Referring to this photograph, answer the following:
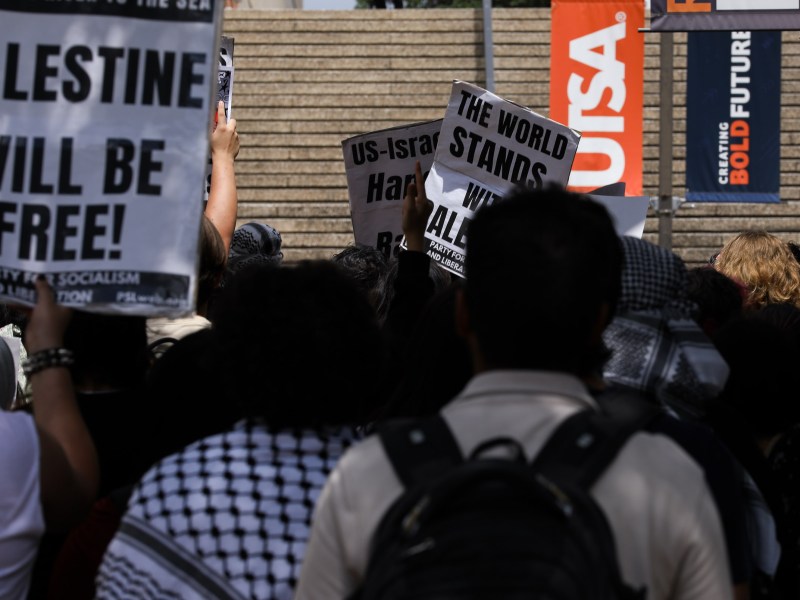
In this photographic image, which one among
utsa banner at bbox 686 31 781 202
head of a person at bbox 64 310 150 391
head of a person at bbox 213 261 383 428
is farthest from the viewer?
utsa banner at bbox 686 31 781 202

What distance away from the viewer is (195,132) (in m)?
2.59

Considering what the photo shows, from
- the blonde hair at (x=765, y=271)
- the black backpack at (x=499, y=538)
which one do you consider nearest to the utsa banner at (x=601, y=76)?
the blonde hair at (x=765, y=271)

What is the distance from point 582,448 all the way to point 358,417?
2.42 feet

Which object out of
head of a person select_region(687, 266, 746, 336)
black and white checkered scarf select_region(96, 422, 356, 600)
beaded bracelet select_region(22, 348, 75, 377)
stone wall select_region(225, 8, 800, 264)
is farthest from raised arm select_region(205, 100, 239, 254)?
stone wall select_region(225, 8, 800, 264)

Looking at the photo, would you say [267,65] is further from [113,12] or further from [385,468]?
[385,468]

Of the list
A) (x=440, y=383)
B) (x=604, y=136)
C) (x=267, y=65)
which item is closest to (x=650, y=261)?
(x=440, y=383)

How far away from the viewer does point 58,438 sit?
7.53ft

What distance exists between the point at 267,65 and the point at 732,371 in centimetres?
1509

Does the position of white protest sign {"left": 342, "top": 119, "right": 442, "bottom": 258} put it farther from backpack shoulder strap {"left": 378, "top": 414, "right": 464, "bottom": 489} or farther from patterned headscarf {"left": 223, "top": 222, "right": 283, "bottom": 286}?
backpack shoulder strap {"left": 378, "top": 414, "right": 464, "bottom": 489}

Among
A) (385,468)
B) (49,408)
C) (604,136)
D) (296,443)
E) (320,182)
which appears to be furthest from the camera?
(320,182)

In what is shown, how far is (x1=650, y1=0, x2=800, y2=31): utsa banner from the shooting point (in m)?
6.87

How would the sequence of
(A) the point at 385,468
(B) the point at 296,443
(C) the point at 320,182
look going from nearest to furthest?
(A) the point at 385,468
(B) the point at 296,443
(C) the point at 320,182

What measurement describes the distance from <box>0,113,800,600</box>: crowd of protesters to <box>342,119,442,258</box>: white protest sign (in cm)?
204

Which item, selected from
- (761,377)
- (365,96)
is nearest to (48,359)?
(761,377)
